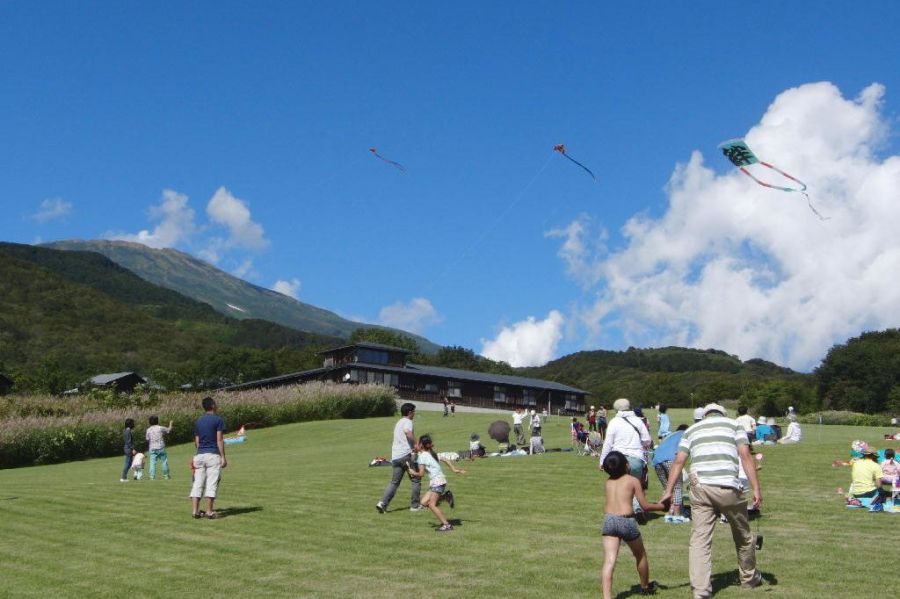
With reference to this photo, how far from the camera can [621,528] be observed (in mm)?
9898

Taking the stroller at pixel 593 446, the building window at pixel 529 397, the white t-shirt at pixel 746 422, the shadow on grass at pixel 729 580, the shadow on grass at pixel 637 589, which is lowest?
the shadow on grass at pixel 637 589

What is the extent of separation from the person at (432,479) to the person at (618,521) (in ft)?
18.0

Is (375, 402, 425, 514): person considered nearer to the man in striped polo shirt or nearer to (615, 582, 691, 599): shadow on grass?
(615, 582, 691, 599): shadow on grass

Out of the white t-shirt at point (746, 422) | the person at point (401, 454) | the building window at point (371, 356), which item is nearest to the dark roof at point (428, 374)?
the building window at point (371, 356)

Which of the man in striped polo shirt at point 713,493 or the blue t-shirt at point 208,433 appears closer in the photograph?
the man in striped polo shirt at point 713,493

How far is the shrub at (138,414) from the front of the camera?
46.1 m

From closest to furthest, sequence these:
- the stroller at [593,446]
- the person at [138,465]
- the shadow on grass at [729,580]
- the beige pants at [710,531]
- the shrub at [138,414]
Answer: the beige pants at [710,531] → the shadow on grass at [729,580] → the person at [138,465] → the stroller at [593,446] → the shrub at [138,414]

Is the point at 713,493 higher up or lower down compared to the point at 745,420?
lower down

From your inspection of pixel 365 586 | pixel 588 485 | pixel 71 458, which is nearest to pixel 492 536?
pixel 365 586

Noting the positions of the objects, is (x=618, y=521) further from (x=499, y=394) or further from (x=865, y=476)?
(x=499, y=394)

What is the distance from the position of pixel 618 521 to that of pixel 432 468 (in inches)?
269

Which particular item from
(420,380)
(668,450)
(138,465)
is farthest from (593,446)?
(420,380)

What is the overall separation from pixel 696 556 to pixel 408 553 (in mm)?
4993

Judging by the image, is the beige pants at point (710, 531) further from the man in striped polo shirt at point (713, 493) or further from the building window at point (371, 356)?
the building window at point (371, 356)
